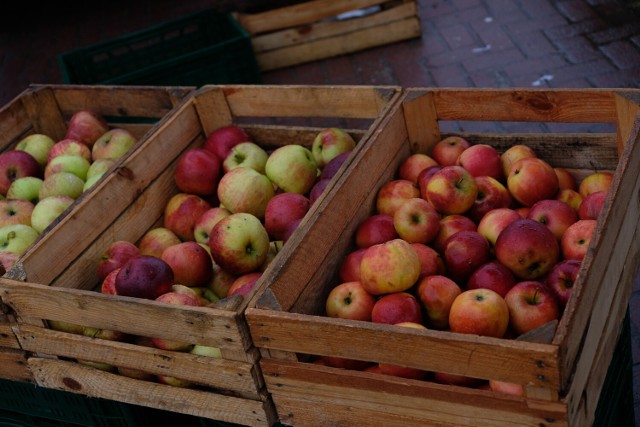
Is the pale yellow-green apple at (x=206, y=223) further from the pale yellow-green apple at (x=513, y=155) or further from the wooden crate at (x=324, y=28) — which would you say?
the wooden crate at (x=324, y=28)

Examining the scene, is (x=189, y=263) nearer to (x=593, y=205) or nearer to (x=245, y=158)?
(x=245, y=158)

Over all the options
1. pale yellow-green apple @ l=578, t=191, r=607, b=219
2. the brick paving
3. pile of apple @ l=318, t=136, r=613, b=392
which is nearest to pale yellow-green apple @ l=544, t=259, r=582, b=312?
pile of apple @ l=318, t=136, r=613, b=392

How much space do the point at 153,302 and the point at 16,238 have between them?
93cm

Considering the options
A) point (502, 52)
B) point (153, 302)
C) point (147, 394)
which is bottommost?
point (502, 52)

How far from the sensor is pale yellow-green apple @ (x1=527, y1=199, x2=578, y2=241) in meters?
2.25

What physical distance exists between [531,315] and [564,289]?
139mm

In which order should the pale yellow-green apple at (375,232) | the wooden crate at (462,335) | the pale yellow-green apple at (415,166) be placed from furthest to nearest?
the pale yellow-green apple at (415,166)
the pale yellow-green apple at (375,232)
the wooden crate at (462,335)

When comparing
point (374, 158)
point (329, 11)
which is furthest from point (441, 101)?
point (329, 11)

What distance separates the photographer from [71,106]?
11.4 feet

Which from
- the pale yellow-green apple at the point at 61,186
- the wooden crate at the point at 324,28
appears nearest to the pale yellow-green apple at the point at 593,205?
the pale yellow-green apple at the point at 61,186

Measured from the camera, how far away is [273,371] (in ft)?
6.38

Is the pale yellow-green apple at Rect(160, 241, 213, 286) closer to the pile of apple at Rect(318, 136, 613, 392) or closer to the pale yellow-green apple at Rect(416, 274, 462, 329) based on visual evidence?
the pile of apple at Rect(318, 136, 613, 392)

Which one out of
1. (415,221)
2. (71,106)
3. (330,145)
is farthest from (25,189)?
(415,221)

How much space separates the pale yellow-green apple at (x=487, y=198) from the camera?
8.07 feet
